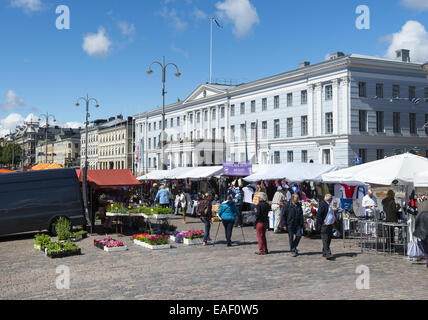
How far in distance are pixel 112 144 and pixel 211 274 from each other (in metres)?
95.7

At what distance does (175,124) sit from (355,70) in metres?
38.5

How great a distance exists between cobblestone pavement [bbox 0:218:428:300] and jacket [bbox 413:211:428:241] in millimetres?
825

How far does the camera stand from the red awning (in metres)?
19.5

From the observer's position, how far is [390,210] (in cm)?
1363

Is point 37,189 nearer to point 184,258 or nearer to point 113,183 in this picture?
point 113,183

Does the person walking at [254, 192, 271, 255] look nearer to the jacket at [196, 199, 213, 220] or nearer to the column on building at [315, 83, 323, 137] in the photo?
the jacket at [196, 199, 213, 220]

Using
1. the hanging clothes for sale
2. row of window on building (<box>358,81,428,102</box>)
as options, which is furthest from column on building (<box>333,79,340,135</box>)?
the hanging clothes for sale

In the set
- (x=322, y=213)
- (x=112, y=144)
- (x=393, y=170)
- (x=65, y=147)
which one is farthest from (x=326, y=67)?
(x=65, y=147)

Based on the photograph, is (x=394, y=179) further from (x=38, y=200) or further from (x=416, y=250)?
(x=38, y=200)

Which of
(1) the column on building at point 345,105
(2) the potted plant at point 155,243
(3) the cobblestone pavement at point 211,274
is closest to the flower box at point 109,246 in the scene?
(3) the cobblestone pavement at point 211,274

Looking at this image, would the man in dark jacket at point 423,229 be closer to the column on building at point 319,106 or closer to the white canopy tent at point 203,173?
the white canopy tent at point 203,173

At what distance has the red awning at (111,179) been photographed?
64.0 feet

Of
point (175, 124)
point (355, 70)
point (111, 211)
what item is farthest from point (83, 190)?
point (175, 124)

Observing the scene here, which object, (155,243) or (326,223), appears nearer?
(326,223)
